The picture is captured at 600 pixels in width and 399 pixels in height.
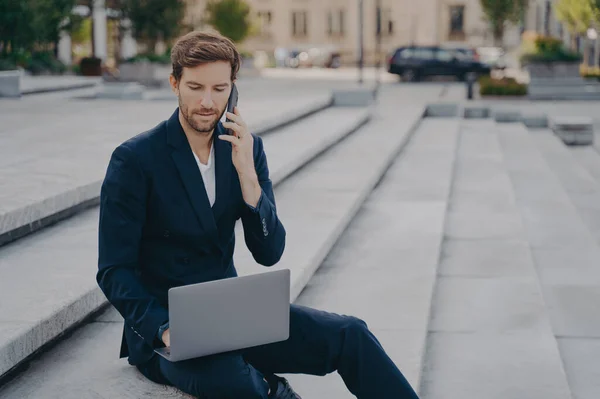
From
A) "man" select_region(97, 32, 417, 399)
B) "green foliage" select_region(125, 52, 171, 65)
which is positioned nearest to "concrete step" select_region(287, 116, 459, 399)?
"man" select_region(97, 32, 417, 399)

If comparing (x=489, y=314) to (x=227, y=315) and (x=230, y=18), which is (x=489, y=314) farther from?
(x=230, y=18)

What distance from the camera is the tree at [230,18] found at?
143ft

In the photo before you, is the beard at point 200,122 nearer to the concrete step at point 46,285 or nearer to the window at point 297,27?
the concrete step at point 46,285

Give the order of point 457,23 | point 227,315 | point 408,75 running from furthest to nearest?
point 457,23 → point 408,75 → point 227,315

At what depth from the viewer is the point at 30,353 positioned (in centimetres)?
386

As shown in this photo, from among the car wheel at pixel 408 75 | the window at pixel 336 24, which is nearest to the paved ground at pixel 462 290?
the car wheel at pixel 408 75

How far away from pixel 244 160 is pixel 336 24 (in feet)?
242

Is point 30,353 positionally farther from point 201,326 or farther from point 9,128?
point 9,128

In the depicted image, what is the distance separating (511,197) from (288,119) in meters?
4.12

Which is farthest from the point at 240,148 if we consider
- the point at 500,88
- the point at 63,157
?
the point at 500,88

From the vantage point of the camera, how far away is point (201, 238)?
11.0 feet

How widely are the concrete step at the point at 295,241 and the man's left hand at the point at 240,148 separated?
33.5 inches

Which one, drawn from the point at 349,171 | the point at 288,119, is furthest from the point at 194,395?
the point at 288,119

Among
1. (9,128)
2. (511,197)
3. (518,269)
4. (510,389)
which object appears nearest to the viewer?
(510,389)
